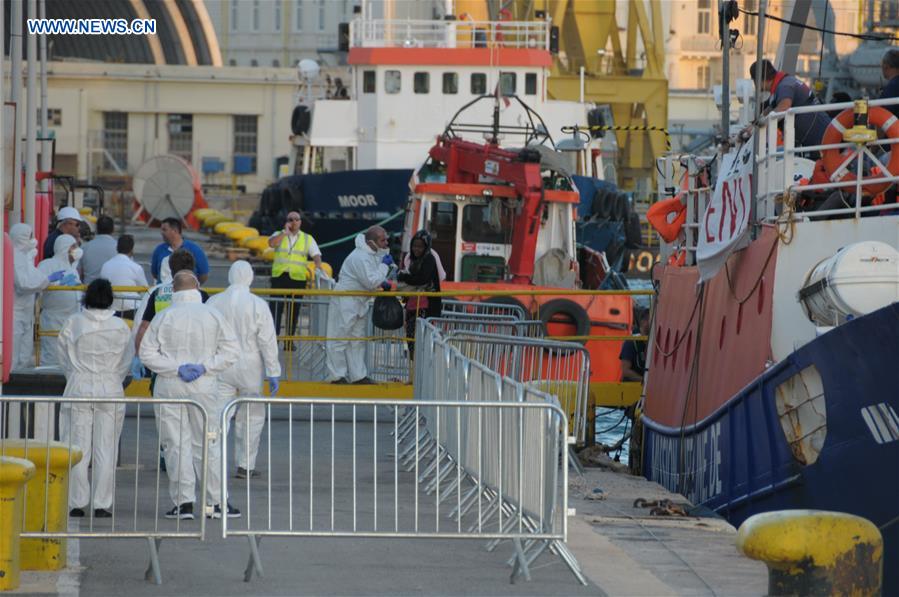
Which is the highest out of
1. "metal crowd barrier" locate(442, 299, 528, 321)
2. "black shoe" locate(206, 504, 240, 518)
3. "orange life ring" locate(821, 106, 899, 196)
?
"orange life ring" locate(821, 106, 899, 196)

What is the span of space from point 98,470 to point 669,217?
7.94 metres

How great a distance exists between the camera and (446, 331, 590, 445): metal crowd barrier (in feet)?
45.5

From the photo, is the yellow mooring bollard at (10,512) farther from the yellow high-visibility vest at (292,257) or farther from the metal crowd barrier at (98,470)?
the yellow high-visibility vest at (292,257)

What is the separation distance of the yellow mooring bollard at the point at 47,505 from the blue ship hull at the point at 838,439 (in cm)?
456

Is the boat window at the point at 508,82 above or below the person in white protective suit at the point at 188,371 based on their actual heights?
above

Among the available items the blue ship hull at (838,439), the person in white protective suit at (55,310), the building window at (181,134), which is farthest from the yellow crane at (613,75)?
the blue ship hull at (838,439)

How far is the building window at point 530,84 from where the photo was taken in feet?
126

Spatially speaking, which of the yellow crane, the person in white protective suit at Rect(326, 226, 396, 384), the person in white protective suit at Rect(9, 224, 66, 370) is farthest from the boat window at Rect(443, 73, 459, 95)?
the person in white protective suit at Rect(9, 224, 66, 370)

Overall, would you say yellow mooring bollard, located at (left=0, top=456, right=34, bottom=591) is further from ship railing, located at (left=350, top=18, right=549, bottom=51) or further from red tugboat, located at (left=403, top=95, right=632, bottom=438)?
ship railing, located at (left=350, top=18, right=549, bottom=51)

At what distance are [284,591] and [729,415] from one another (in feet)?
15.5

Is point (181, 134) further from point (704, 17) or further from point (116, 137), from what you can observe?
point (704, 17)

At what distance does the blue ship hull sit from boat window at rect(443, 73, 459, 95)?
1037 inches

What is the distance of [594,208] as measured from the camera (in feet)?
117

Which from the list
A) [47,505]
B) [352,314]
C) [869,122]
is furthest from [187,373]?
[352,314]
